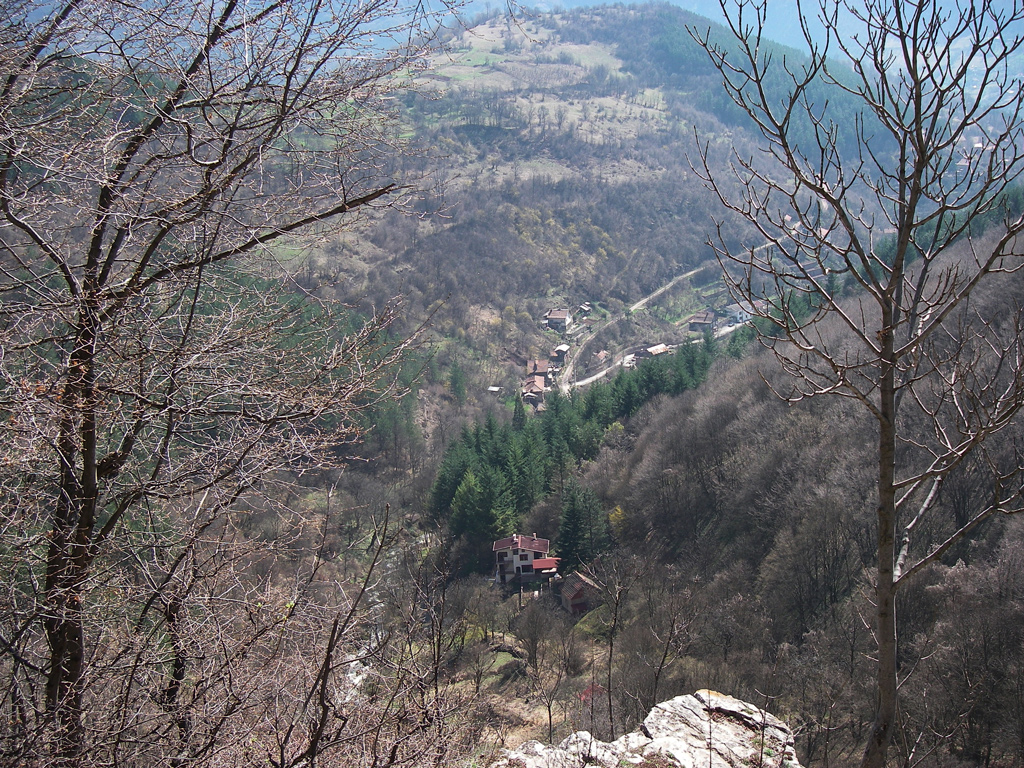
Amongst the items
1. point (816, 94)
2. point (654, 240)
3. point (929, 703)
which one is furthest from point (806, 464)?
point (816, 94)

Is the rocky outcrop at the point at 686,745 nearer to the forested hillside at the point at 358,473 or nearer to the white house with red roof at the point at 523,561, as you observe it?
the forested hillside at the point at 358,473

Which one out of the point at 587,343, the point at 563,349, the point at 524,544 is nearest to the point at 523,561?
the point at 524,544

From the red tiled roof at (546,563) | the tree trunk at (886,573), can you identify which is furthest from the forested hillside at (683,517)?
the red tiled roof at (546,563)

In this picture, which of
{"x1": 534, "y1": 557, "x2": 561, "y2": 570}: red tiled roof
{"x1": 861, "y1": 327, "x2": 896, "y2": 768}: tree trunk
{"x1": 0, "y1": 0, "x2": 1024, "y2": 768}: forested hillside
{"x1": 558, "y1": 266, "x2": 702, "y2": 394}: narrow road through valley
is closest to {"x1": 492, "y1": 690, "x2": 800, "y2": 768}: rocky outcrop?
{"x1": 0, "y1": 0, "x2": 1024, "y2": 768}: forested hillside

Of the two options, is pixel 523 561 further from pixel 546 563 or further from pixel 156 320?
pixel 156 320

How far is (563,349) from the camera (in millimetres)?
67750

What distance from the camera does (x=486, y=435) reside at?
128ft

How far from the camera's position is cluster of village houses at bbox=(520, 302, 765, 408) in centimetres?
5964

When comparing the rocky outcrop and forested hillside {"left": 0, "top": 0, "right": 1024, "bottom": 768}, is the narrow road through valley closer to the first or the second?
forested hillside {"left": 0, "top": 0, "right": 1024, "bottom": 768}

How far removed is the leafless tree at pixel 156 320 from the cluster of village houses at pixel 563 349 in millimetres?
48917

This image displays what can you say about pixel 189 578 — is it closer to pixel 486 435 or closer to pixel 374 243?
pixel 486 435

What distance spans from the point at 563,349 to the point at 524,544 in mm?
39345

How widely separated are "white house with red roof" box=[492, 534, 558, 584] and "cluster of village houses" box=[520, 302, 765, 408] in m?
26.3

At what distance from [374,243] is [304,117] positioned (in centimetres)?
7966
